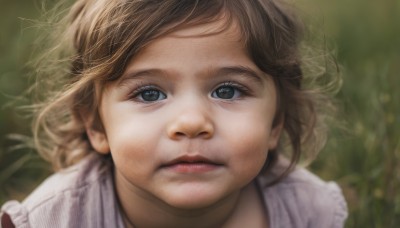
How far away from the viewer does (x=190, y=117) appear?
7.32 feet

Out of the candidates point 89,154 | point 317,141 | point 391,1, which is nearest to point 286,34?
point 317,141

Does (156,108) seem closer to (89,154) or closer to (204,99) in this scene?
(204,99)

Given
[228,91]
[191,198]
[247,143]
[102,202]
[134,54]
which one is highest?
[134,54]

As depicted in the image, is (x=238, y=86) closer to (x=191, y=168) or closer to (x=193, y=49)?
(x=193, y=49)

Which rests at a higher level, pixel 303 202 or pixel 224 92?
pixel 224 92

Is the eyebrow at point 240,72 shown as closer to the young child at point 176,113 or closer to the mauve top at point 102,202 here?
the young child at point 176,113

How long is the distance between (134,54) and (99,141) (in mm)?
490

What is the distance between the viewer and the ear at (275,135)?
275cm

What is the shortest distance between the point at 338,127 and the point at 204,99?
125cm

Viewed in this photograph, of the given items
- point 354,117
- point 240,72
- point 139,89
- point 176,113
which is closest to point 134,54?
point 139,89

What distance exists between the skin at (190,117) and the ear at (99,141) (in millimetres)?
195

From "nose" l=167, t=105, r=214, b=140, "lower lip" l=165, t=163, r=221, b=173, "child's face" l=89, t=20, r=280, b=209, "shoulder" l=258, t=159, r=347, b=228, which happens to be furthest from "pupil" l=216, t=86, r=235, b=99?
"shoulder" l=258, t=159, r=347, b=228

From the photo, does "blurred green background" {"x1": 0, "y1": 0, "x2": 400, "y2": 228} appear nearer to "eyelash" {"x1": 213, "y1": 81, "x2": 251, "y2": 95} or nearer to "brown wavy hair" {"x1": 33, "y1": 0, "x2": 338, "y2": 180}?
"brown wavy hair" {"x1": 33, "y1": 0, "x2": 338, "y2": 180}

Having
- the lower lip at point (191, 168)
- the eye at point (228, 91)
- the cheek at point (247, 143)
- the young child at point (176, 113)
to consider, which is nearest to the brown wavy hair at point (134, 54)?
the young child at point (176, 113)
